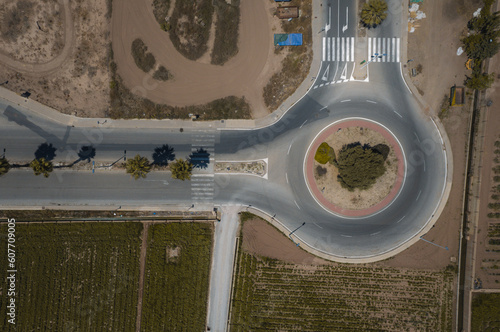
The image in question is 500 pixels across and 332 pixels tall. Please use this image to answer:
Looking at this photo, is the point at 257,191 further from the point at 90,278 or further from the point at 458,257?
the point at 458,257

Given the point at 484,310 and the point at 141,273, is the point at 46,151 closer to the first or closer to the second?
the point at 141,273

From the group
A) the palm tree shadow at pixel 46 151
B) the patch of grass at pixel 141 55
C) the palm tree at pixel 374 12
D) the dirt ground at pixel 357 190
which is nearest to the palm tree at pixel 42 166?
the palm tree shadow at pixel 46 151

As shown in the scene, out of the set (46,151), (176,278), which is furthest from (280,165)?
(46,151)

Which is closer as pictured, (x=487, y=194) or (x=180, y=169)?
(x=180, y=169)

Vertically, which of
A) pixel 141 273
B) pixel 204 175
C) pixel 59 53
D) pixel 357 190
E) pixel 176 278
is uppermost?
pixel 59 53

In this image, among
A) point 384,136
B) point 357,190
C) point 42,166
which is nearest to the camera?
point 42,166

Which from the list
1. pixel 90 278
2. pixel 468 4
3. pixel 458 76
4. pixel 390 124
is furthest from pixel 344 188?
pixel 90 278
